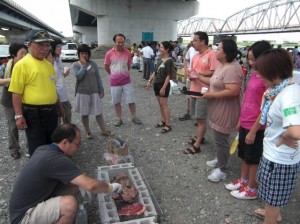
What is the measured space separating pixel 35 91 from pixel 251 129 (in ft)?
8.11

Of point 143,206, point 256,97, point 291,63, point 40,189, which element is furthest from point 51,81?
point 291,63

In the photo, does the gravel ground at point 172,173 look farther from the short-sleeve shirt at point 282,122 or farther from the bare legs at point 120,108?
the short-sleeve shirt at point 282,122

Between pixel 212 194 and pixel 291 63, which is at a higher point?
pixel 291 63

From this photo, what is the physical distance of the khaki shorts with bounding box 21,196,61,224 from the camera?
210 centimetres

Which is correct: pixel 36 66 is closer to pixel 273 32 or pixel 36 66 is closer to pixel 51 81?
pixel 51 81

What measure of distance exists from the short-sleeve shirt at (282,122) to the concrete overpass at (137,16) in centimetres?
2320

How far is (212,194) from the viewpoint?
3322 mm

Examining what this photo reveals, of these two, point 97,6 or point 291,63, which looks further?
point 97,6

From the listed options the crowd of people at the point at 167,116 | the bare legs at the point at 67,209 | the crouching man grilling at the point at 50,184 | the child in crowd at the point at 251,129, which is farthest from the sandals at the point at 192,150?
the bare legs at the point at 67,209

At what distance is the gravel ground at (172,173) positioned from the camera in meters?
2.95

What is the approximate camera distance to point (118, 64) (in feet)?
17.7

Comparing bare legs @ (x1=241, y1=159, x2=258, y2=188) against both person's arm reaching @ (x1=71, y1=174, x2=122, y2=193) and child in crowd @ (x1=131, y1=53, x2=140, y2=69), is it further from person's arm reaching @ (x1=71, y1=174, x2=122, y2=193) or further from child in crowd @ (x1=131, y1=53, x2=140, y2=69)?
child in crowd @ (x1=131, y1=53, x2=140, y2=69)

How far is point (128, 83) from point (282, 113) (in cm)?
392

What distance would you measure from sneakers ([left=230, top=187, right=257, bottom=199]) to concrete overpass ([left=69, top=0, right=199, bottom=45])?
2252 cm
